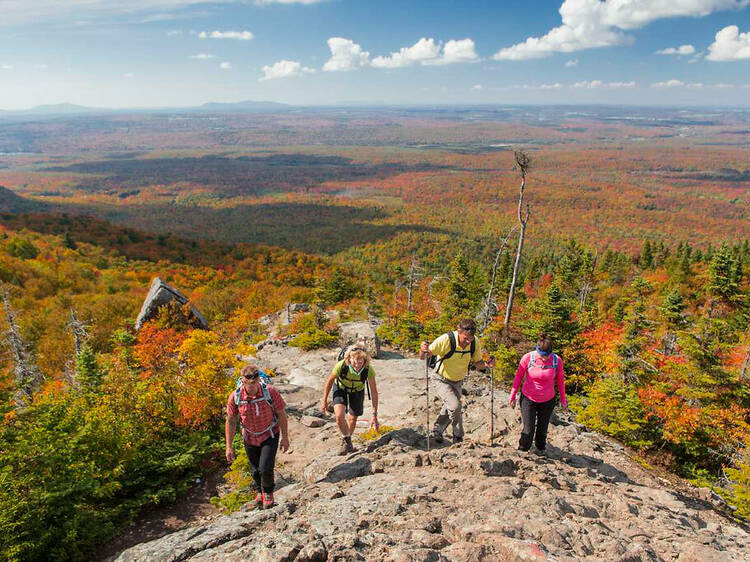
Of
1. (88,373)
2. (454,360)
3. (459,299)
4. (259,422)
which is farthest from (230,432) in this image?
(459,299)

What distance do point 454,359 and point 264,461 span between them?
3422 mm

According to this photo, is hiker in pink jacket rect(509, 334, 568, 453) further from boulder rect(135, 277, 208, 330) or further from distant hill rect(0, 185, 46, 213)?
distant hill rect(0, 185, 46, 213)

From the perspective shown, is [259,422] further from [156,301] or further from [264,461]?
[156,301]

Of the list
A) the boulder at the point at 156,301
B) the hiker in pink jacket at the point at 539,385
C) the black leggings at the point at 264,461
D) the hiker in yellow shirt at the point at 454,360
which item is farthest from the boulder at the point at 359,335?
the black leggings at the point at 264,461

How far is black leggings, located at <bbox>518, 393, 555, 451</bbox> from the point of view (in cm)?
673

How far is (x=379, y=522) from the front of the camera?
16.2ft

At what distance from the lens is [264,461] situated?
231 inches

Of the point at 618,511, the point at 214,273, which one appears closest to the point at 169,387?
the point at 618,511

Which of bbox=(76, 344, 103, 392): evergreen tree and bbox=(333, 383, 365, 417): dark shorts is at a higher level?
bbox=(333, 383, 365, 417): dark shorts

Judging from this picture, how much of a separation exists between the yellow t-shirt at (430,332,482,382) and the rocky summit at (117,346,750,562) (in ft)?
4.11

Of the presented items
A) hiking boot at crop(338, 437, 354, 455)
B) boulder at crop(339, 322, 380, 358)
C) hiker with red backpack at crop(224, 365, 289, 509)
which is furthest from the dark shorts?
boulder at crop(339, 322, 380, 358)

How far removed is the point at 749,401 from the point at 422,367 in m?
10.9

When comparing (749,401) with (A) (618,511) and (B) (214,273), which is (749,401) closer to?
(A) (618,511)

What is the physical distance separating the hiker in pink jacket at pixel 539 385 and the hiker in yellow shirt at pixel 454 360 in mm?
606
